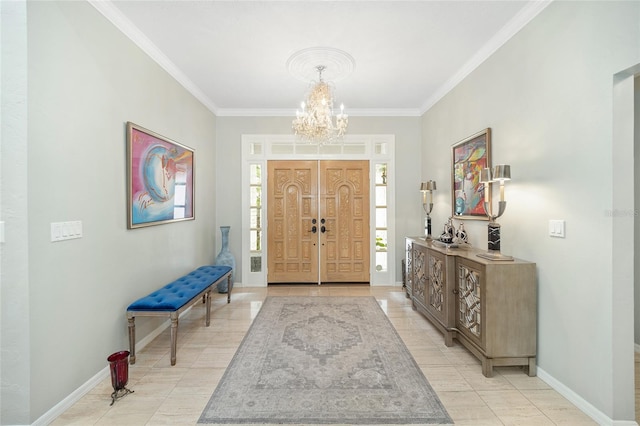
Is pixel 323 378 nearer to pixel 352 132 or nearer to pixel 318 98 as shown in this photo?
pixel 318 98

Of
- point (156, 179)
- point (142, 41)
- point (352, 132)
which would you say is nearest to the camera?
point (142, 41)

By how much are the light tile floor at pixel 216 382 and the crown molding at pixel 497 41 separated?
296 cm

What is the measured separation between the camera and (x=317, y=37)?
279cm

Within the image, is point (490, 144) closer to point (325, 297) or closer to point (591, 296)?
point (591, 296)

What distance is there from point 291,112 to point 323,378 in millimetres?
4013

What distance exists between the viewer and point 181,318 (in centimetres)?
362

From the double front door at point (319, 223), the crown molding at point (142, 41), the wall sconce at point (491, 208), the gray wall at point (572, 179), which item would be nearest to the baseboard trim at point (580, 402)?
the gray wall at point (572, 179)

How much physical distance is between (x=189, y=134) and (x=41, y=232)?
240cm

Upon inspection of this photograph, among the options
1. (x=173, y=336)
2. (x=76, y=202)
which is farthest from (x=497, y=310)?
(x=76, y=202)

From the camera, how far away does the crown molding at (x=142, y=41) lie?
231 centimetres

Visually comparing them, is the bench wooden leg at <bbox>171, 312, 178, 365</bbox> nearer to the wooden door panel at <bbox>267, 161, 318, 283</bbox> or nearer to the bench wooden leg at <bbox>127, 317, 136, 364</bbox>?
the bench wooden leg at <bbox>127, 317, 136, 364</bbox>

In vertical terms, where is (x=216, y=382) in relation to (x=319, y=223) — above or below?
below

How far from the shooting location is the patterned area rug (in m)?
1.88

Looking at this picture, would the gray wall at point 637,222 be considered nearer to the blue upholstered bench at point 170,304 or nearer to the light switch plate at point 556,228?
the light switch plate at point 556,228
